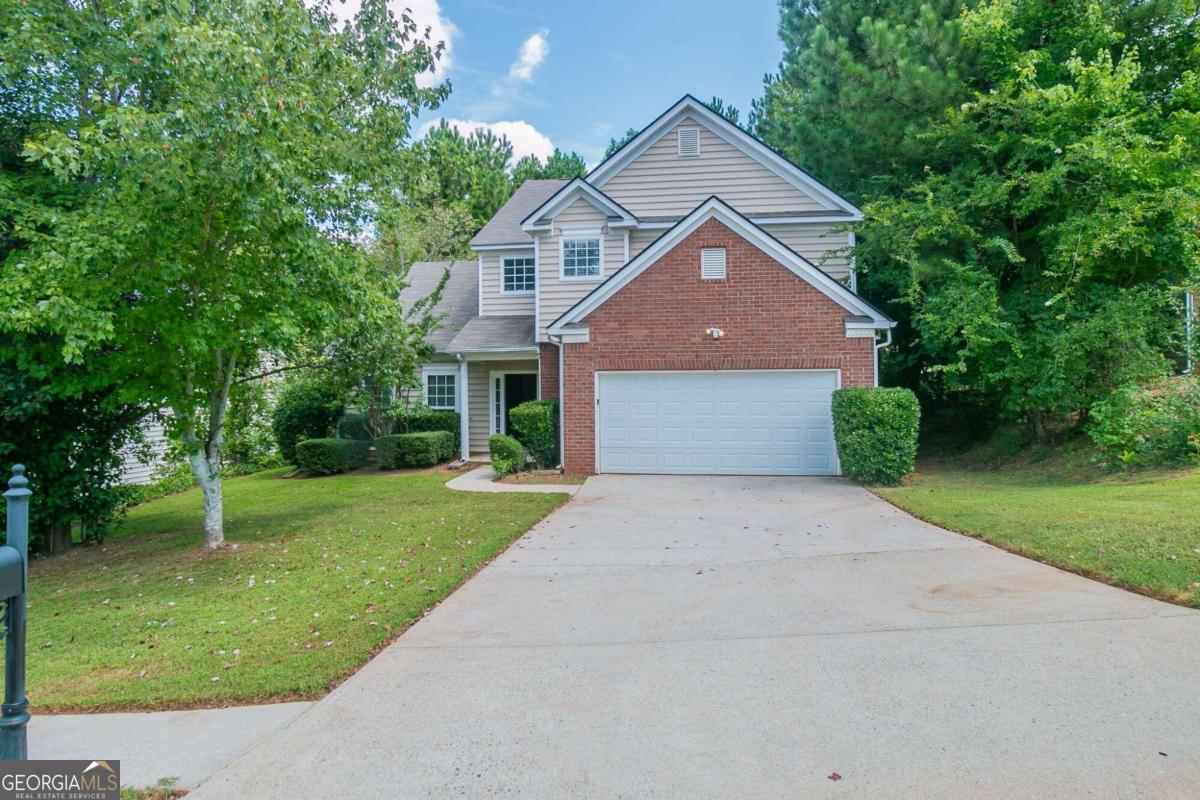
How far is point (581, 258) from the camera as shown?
1745cm

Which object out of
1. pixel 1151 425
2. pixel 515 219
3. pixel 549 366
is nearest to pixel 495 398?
pixel 549 366

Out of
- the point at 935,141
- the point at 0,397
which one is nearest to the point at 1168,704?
the point at 0,397

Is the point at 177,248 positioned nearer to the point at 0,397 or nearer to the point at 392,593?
the point at 0,397

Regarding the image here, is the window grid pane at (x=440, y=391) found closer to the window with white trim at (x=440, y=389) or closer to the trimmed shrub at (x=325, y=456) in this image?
the window with white trim at (x=440, y=389)

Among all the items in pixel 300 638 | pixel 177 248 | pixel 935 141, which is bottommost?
pixel 300 638

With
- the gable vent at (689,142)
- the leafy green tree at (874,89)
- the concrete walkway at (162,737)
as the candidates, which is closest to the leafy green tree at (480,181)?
the gable vent at (689,142)

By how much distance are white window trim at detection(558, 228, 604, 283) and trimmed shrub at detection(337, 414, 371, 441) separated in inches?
256

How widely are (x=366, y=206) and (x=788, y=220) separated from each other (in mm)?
10717

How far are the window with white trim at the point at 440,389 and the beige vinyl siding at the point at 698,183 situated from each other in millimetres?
6593

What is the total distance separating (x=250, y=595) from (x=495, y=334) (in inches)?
467

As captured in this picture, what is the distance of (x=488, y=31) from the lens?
58.3 ft

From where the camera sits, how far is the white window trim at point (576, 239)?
680 inches

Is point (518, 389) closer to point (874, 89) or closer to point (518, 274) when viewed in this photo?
point (518, 274)

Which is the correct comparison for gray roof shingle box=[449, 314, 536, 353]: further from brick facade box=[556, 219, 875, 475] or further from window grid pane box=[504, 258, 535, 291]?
brick facade box=[556, 219, 875, 475]
